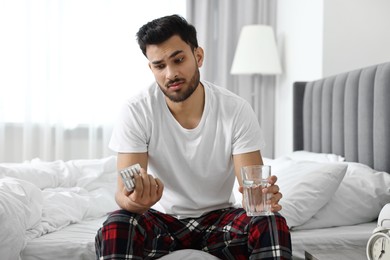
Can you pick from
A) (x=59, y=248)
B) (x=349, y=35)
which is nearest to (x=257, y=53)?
(x=349, y=35)

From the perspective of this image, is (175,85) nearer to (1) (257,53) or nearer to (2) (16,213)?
(2) (16,213)

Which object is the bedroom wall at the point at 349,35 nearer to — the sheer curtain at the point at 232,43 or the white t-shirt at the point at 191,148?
the sheer curtain at the point at 232,43

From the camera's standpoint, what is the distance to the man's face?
2.04 metres

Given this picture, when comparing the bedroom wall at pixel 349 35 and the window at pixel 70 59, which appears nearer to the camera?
the bedroom wall at pixel 349 35

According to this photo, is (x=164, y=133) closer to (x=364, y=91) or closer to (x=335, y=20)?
(x=364, y=91)

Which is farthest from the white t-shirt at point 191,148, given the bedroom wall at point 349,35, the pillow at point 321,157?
the bedroom wall at point 349,35

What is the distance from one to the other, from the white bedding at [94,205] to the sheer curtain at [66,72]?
180cm

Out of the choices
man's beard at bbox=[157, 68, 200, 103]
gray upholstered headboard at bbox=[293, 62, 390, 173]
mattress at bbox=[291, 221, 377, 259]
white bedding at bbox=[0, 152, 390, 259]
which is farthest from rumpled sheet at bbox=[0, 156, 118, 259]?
gray upholstered headboard at bbox=[293, 62, 390, 173]

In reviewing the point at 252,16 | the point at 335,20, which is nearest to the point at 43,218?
the point at 335,20

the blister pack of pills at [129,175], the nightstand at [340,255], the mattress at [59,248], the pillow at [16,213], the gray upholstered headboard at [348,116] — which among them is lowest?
the mattress at [59,248]

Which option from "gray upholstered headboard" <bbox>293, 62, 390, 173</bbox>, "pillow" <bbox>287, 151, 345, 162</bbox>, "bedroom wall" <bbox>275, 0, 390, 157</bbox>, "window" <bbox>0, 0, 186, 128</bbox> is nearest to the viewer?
"gray upholstered headboard" <bbox>293, 62, 390, 173</bbox>

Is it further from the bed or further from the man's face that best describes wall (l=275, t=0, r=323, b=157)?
the man's face

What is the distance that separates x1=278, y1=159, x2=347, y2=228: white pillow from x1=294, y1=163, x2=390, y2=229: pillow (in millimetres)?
49

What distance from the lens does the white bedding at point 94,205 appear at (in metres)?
2.07
